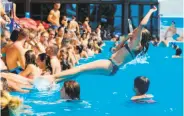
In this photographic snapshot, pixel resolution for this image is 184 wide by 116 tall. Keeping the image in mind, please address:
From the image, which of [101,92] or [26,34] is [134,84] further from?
[26,34]

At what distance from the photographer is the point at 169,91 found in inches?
184

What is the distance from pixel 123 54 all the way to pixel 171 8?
2054 millimetres

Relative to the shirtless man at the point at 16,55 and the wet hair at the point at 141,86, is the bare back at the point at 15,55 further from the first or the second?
the wet hair at the point at 141,86

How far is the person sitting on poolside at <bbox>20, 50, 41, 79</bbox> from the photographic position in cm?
459

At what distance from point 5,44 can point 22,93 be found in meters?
0.68

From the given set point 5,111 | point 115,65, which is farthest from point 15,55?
point 5,111

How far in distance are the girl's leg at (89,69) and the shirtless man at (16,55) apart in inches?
15.4

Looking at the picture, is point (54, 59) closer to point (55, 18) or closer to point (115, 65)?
point (115, 65)

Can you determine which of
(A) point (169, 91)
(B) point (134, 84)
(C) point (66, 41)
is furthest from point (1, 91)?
(C) point (66, 41)

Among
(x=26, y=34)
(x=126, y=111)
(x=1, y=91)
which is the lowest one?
(x=126, y=111)

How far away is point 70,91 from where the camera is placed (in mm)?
4250

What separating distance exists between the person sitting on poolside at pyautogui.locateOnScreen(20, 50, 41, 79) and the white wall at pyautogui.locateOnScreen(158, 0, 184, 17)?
2240 millimetres

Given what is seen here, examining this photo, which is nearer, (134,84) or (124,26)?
(134,84)

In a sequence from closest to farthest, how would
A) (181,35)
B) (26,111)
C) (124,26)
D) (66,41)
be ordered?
(26,111)
(66,41)
(181,35)
(124,26)
